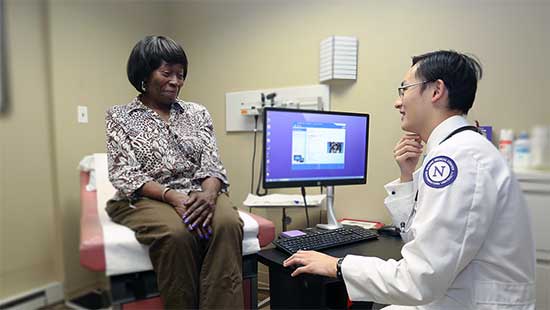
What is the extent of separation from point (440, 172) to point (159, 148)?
1.85 feet

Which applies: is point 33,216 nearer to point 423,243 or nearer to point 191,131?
point 191,131

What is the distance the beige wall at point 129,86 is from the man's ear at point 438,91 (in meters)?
0.14

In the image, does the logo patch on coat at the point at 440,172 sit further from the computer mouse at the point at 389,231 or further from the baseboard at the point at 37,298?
the baseboard at the point at 37,298

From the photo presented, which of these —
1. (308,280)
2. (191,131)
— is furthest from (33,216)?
(308,280)

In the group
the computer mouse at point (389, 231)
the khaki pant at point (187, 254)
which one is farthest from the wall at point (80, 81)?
the computer mouse at point (389, 231)

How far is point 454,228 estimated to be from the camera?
0.58 meters

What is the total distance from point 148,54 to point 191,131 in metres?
0.19

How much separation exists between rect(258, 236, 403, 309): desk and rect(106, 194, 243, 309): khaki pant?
0.13 meters

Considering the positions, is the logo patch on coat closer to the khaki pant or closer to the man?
the man

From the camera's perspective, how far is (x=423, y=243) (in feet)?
1.94

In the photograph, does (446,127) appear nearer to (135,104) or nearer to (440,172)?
(440,172)

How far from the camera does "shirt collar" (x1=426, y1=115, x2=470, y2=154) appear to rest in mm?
713

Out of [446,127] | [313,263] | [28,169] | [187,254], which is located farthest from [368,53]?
[28,169]

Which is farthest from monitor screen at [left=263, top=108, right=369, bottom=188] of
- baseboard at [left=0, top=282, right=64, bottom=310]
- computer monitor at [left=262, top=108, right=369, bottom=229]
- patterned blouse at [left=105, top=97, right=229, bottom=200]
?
baseboard at [left=0, top=282, right=64, bottom=310]
